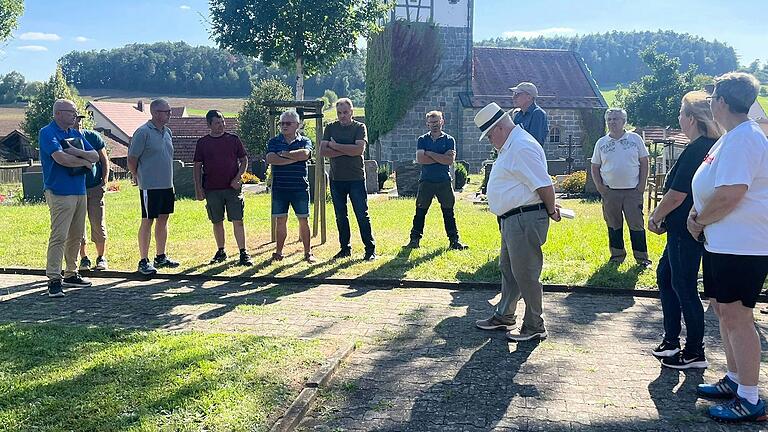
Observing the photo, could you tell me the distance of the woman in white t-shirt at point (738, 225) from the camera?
3.49 meters

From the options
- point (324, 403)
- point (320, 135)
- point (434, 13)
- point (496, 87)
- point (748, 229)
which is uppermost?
point (434, 13)

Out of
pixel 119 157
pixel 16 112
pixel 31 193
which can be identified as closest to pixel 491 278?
pixel 31 193

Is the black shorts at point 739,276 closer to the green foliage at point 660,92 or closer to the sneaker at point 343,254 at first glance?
the sneaker at point 343,254

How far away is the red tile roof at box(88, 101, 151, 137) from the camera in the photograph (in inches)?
2456

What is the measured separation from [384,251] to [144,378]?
16.7 ft

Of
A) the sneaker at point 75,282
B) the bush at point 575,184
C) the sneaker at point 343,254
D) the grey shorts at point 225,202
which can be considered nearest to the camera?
the sneaker at point 75,282

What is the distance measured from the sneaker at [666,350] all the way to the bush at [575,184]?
1468cm

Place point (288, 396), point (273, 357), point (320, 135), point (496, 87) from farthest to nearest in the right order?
point (496, 87) < point (320, 135) < point (273, 357) < point (288, 396)

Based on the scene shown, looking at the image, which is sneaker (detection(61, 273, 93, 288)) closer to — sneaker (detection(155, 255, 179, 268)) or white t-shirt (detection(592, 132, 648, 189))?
sneaker (detection(155, 255, 179, 268))

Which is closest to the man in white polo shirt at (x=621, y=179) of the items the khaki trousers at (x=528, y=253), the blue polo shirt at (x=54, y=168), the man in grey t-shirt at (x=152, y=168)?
the khaki trousers at (x=528, y=253)

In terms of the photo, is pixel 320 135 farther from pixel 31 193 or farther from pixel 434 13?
pixel 434 13

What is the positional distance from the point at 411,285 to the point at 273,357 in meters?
2.84

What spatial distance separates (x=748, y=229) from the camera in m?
3.54

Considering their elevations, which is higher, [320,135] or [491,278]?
[320,135]
